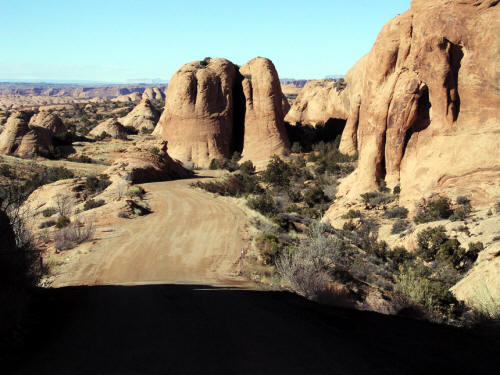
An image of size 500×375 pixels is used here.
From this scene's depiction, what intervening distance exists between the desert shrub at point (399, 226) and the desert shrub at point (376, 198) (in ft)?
8.27

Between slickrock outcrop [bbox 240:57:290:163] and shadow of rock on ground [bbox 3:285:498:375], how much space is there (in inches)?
1208

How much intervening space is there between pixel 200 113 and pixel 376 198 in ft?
69.6

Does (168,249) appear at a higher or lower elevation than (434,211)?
lower

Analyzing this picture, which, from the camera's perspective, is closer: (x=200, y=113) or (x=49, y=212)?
(x=49, y=212)

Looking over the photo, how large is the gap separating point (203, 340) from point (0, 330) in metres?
2.66

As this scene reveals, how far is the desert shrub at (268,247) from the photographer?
468 inches

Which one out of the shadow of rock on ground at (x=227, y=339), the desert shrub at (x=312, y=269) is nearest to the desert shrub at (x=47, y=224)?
the shadow of rock on ground at (x=227, y=339)

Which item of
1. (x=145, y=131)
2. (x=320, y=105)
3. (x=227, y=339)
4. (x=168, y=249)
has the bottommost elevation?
(x=168, y=249)

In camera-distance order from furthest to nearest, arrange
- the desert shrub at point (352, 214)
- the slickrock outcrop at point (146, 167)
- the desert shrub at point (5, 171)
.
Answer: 1. the desert shrub at point (5, 171)
2. the slickrock outcrop at point (146, 167)
3. the desert shrub at point (352, 214)

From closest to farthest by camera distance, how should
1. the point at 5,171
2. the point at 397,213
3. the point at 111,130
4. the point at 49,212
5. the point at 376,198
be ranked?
the point at 49,212
the point at 397,213
the point at 376,198
the point at 5,171
the point at 111,130

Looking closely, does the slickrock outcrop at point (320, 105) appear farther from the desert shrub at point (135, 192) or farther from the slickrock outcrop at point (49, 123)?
the desert shrub at point (135, 192)

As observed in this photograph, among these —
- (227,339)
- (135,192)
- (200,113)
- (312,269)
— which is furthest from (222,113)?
(227,339)

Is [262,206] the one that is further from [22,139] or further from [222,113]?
[22,139]

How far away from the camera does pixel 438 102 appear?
773 inches
